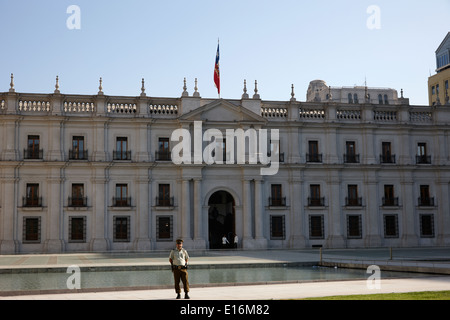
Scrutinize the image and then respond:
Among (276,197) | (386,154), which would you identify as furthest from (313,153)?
(386,154)

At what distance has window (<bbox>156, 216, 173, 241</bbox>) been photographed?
4575cm

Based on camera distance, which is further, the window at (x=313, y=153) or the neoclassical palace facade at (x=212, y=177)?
the window at (x=313, y=153)

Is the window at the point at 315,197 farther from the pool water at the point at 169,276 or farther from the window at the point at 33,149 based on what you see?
the window at the point at 33,149

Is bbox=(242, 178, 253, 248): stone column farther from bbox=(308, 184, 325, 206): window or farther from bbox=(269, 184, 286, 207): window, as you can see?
bbox=(308, 184, 325, 206): window

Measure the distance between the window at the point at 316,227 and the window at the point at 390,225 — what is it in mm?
5552

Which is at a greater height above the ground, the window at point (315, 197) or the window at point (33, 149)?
the window at point (33, 149)

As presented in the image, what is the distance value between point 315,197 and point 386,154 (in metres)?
7.39

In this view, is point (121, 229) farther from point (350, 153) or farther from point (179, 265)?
point (179, 265)

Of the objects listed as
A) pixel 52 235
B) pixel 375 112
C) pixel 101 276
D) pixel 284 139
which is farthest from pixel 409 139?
pixel 101 276

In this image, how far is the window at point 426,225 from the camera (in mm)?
49844

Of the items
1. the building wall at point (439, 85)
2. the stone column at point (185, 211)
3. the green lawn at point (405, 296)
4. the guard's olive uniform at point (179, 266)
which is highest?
the building wall at point (439, 85)

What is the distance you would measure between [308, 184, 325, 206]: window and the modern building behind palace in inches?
3.9

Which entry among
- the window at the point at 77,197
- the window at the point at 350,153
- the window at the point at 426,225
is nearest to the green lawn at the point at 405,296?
the window at the point at 77,197

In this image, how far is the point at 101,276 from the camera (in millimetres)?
25906
